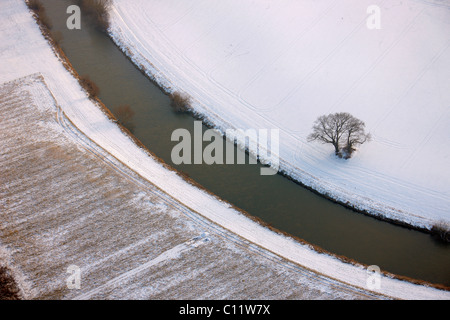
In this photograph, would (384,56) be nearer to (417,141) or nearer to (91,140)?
(417,141)

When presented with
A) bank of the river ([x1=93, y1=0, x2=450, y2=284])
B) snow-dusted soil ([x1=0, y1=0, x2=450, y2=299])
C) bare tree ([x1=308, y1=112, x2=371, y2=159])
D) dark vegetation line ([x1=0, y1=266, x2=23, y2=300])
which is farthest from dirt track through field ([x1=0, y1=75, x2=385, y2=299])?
bare tree ([x1=308, y1=112, x2=371, y2=159])

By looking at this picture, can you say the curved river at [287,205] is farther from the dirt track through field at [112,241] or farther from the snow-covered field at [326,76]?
the dirt track through field at [112,241]

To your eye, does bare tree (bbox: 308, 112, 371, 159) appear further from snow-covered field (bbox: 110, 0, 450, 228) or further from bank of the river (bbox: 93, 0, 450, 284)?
bank of the river (bbox: 93, 0, 450, 284)

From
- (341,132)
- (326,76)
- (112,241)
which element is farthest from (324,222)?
(326,76)

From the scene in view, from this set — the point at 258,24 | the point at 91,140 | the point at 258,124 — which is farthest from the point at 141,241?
the point at 258,24

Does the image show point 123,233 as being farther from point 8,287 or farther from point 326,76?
point 326,76

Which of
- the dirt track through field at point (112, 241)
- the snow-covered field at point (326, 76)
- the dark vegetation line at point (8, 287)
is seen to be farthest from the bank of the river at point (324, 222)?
the dark vegetation line at point (8, 287)
